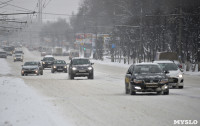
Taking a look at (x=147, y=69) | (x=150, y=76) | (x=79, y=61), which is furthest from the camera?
(x=79, y=61)

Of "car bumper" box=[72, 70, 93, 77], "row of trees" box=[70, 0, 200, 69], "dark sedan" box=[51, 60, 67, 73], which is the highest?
"row of trees" box=[70, 0, 200, 69]

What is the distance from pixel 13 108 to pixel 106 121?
165 inches

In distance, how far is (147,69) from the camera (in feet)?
70.1

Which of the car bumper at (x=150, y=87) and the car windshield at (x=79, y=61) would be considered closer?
the car bumper at (x=150, y=87)

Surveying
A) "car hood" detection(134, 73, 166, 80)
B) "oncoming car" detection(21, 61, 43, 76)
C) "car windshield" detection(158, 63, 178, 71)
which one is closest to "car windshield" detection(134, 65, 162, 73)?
"car hood" detection(134, 73, 166, 80)

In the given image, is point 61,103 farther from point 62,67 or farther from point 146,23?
point 146,23

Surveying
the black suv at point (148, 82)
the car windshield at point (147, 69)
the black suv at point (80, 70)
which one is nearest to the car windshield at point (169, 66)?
the car windshield at point (147, 69)

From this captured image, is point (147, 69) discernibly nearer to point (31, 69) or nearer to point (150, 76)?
point (150, 76)

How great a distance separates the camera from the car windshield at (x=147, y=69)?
69.5ft

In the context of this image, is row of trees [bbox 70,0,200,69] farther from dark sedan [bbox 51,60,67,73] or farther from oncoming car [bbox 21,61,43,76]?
oncoming car [bbox 21,61,43,76]

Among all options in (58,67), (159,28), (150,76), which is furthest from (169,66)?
(159,28)

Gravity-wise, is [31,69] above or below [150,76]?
below

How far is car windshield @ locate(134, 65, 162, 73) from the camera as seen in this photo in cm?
2117

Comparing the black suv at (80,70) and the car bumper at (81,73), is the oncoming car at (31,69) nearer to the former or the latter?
the black suv at (80,70)
